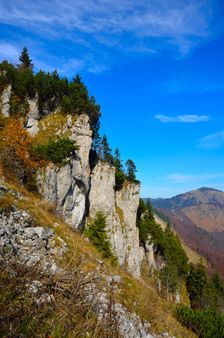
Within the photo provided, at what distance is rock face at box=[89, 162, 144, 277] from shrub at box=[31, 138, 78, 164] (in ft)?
42.3

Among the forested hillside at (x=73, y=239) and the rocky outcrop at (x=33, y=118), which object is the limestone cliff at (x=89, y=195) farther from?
the rocky outcrop at (x=33, y=118)

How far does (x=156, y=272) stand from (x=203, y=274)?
38.1 ft

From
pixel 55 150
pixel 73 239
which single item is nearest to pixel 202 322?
pixel 73 239

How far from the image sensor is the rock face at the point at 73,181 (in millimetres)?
32188

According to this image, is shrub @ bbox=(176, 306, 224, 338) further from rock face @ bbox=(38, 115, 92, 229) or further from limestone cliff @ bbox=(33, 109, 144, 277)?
rock face @ bbox=(38, 115, 92, 229)

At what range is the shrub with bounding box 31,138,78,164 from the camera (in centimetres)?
3200

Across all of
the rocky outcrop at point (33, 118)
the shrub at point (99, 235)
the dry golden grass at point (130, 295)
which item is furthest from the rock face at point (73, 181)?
the dry golden grass at point (130, 295)

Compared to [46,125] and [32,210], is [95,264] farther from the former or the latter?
[46,125]

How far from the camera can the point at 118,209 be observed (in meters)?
55.2

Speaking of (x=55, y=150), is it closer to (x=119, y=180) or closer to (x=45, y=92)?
(x=45, y=92)

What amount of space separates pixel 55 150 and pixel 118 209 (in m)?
25.2

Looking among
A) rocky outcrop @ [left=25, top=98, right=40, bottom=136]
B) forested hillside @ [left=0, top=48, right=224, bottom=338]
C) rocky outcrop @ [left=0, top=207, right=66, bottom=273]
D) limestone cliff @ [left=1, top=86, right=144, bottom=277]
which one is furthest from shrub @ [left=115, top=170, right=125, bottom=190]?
rocky outcrop @ [left=0, top=207, right=66, bottom=273]

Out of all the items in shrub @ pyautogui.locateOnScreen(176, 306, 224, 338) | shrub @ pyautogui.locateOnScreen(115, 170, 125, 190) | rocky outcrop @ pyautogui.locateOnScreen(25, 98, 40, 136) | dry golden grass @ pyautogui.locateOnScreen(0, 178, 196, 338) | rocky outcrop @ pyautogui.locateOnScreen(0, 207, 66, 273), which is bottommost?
shrub @ pyautogui.locateOnScreen(176, 306, 224, 338)

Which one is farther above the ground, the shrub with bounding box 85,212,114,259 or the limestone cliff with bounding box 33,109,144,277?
the limestone cliff with bounding box 33,109,144,277
